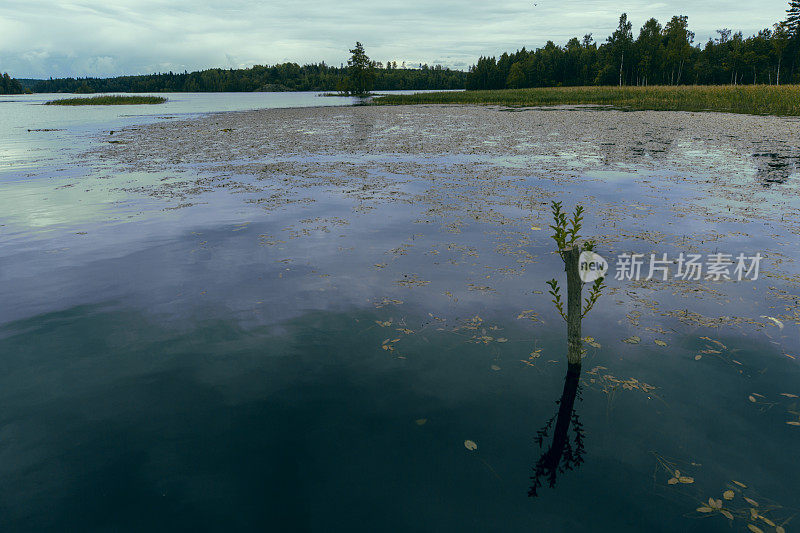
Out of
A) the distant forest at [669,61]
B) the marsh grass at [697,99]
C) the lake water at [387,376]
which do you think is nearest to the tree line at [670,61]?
the distant forest at [669,61]

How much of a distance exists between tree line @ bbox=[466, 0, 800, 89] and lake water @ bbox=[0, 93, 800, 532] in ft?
431

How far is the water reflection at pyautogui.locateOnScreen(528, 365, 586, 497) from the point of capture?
16.7 feet

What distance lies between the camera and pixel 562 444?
554 centimetres

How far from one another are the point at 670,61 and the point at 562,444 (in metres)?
148

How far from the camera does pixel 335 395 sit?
651 centimetres

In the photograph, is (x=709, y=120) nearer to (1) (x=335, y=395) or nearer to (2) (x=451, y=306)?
(2) (x=451, y=306)

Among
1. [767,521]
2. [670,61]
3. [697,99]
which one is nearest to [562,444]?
[767,521]

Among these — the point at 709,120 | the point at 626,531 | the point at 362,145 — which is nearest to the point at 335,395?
the point at 626,531

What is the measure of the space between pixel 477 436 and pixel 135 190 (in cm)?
1985

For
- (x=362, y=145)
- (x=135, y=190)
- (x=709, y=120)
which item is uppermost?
(x=709, y=120)

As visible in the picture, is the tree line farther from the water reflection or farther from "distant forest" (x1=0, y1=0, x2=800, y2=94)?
the water reflection

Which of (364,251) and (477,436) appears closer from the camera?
(477,436)

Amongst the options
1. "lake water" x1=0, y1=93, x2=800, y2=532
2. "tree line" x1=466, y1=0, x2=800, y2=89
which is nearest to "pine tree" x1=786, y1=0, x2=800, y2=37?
"tree line" x1=466, y1=0, x2=800, y2=89

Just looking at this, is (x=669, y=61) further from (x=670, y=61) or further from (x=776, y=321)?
(x=776, y=321)
